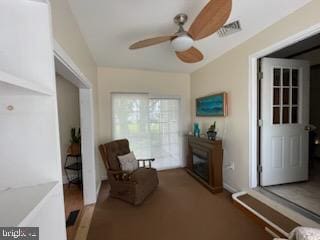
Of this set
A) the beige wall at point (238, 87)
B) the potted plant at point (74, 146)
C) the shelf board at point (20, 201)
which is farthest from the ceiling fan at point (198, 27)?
the potted plant at point (74, 146)

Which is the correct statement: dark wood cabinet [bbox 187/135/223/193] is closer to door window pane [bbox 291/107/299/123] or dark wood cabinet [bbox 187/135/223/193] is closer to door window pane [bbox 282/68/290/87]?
door window pane [bbox 291/107/299/123]

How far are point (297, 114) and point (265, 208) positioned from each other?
1614mm

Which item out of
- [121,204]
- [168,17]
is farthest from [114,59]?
[121,204]

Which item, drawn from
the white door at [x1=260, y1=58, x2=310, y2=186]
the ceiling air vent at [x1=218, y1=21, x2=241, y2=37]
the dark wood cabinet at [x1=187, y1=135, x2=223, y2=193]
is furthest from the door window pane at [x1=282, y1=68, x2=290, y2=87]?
the dark wood cabinet at [x1=187, y1=135, x2=223, y2=193]

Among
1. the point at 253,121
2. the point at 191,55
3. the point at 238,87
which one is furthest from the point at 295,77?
the point at 191,55

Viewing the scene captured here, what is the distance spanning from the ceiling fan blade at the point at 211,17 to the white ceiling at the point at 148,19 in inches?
12.0

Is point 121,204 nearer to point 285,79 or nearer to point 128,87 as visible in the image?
point 128,87

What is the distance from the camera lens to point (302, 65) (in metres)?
2.72

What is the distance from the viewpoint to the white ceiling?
176 centimetres

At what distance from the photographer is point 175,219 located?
2.22 metres

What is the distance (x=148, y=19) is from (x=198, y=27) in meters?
0.67

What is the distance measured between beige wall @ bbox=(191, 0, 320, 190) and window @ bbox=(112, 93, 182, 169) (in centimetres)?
118

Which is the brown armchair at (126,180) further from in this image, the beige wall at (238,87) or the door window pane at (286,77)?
the door window pane at (286,77)

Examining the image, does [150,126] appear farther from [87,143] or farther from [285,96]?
[285,96]
